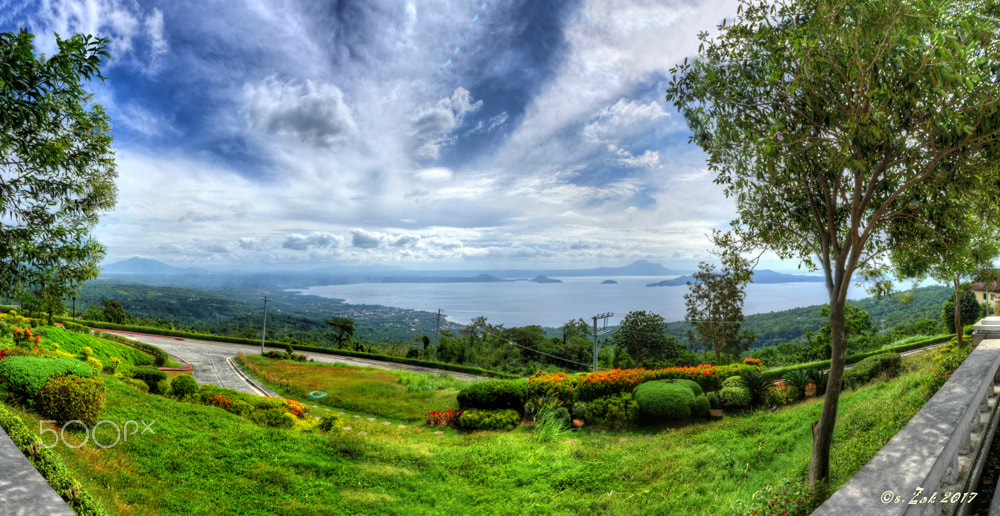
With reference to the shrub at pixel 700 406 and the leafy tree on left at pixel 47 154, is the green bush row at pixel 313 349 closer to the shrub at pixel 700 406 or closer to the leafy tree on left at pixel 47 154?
the shrub at pixel 700 406

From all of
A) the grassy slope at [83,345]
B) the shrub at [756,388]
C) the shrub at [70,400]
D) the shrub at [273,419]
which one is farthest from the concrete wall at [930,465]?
the grassy slope at [83,345]

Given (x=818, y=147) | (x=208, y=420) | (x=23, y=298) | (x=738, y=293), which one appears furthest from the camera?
(x=738, y=293)

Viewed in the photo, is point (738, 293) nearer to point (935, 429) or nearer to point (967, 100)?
point (967, 100)

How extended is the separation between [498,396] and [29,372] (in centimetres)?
789

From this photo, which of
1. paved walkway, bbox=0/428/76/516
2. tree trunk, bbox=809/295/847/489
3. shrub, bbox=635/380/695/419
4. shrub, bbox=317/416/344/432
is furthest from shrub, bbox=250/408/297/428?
tree trunk, bbox=809/295/847/489

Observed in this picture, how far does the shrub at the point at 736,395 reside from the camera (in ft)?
29.5

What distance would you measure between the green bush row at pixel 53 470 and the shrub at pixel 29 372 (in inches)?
93.9

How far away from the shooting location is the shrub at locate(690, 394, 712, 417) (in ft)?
28.8

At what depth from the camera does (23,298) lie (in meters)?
6.15

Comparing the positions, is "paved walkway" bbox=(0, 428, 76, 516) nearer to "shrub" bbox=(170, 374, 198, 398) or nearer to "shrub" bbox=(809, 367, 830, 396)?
"shrub" bbox=(170, 374, 198, 398)

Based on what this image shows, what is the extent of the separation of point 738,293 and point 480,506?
18411 mm

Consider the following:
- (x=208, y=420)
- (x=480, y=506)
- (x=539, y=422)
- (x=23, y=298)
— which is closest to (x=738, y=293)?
(x=539, y=422)

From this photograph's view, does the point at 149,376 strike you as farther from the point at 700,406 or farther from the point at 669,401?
the point at 700,406

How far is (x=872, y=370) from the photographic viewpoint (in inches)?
383
